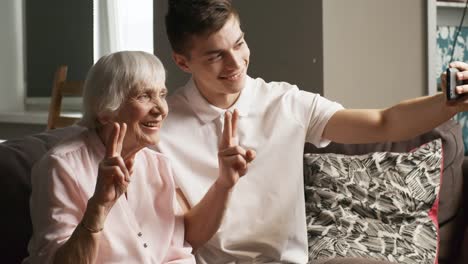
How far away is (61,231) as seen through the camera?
5.55ft

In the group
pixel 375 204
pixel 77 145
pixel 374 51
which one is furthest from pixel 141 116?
pixel 374 51

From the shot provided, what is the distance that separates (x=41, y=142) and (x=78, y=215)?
0.51 metres

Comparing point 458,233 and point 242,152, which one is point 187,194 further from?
point 458,233

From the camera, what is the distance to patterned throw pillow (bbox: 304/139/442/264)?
94.7 inches

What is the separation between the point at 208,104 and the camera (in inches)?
84.2

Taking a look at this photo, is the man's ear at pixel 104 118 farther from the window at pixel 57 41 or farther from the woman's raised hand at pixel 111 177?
the window at pixel 57 41

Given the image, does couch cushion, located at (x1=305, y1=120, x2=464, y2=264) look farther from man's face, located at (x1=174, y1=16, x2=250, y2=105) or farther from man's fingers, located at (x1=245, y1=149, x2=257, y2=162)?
man's fingers, located at (x1=245, y1=149, x2=257, y2=162)

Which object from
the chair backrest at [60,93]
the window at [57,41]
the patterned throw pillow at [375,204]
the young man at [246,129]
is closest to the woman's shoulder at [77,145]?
the young man at [246,129]

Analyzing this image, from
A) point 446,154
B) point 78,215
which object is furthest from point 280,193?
point 446,154

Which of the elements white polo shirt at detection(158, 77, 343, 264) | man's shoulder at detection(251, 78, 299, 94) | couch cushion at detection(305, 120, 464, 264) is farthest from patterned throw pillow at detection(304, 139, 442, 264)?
man's shoulder at detection(251, 78, 299, 94)

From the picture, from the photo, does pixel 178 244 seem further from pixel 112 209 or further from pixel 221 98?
pixel 221 98

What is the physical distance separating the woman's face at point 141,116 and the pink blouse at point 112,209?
0.08m

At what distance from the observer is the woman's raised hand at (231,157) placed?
5.89 feet

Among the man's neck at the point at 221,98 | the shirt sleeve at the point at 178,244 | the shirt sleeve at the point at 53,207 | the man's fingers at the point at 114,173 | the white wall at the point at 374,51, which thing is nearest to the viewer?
the man's fingers at the point at 114,173
